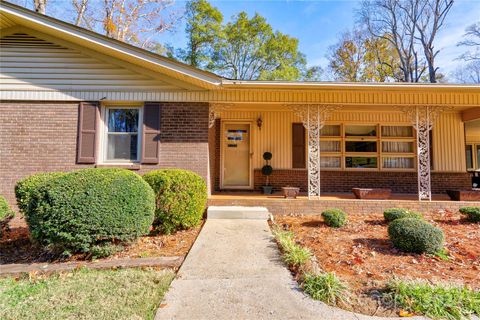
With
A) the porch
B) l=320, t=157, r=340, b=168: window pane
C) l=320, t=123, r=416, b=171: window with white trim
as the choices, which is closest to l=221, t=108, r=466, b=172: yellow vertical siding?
l=320, t=123, r=416, b=171: window with white trim

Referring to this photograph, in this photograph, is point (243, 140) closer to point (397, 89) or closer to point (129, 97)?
point (129, 97)

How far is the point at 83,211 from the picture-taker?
3930 millimetres

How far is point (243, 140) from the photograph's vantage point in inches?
357

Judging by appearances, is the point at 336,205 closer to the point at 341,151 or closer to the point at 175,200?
the point at 341,151

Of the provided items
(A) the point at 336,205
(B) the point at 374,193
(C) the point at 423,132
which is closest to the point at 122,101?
(A) the point at 336,205

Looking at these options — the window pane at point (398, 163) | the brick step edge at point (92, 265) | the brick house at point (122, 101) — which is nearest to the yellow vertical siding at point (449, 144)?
the window pane at point (398, 163)

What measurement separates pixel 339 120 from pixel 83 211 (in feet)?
→ 25.7

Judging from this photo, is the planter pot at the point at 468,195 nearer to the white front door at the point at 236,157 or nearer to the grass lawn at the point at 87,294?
the white front door at the point at 236,157

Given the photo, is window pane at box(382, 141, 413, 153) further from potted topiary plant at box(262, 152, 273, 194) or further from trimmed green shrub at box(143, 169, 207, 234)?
trimmed green shrub at box(143, 169, 207, 234)

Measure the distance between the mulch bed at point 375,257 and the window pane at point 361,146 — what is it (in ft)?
11.3

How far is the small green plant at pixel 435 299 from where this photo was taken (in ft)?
8.60

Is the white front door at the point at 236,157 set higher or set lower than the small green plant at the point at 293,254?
higher

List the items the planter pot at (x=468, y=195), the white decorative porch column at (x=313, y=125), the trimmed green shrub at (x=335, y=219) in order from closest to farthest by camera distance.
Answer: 1. the trimmed green shrub at (x=335, y=219)
2. the planter pot at (x=468, y=195)
3. the white decorative porch column at (x=313, y=125)

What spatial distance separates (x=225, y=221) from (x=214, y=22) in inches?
759
